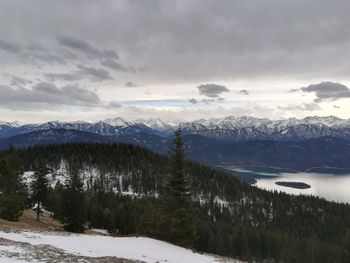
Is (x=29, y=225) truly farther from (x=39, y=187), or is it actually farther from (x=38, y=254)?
(x=38, y=254)

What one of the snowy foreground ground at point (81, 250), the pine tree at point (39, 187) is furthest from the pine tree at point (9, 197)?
the snowy foreground ground at point (81, 250)

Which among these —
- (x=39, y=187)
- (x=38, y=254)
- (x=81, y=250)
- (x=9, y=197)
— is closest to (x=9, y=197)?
(x=9, y=197)

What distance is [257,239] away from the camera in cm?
14400

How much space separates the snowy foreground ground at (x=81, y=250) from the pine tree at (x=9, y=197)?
16.8 metres

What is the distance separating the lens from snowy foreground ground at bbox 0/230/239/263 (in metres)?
19.3

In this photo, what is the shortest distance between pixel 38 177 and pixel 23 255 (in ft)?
127

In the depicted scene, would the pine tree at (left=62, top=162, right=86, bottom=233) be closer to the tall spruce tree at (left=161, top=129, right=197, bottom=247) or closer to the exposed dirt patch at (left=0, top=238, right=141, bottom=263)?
the tall spruce tree at (left=161, top=129, right=197, bottom=247)

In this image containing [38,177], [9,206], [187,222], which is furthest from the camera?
[38,177]

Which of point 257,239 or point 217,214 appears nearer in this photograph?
point 257,239

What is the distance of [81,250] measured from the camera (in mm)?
22984

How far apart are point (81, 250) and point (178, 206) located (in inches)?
716

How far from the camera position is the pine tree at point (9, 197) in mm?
42281

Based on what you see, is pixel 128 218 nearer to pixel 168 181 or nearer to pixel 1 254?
pixel 168 181

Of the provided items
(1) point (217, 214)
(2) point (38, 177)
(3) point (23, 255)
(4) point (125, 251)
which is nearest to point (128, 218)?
(2) point (38, 177)
